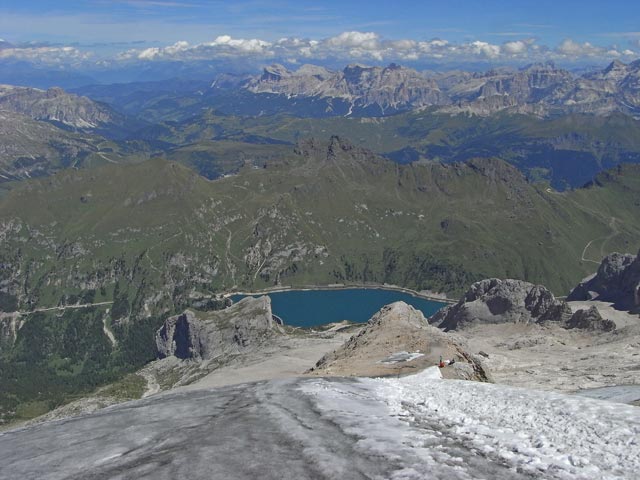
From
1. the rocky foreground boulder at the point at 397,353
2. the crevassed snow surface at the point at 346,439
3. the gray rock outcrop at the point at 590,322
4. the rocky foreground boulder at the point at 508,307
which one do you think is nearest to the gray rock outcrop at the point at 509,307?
the rocky foreground boulder at the point at 508,307

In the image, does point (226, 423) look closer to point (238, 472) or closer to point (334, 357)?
point (238, 472)

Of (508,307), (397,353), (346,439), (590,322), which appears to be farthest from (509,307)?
(346,439)

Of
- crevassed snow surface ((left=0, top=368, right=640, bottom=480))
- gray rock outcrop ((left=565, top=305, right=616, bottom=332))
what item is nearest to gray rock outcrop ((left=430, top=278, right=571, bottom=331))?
gray rock outcrop ((left=565, top=305, right=616, bottom=332))

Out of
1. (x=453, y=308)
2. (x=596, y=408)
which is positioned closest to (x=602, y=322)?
(x=453, y=308)

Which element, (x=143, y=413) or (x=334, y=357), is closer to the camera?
(x=143, y=413)

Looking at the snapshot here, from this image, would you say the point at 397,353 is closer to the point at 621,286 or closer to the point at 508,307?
the point at 508,307

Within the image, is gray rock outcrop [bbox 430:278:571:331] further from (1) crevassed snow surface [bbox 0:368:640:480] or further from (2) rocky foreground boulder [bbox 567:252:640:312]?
(1) crevassed snow surface [bbox 0:368:640:480]
